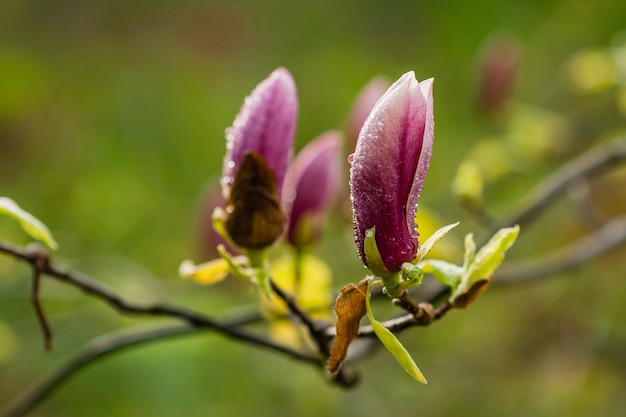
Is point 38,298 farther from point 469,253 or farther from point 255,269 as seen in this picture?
point 469,253

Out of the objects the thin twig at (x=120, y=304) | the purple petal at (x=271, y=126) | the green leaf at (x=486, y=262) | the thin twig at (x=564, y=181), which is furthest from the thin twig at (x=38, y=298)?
the thin twig at (x=564, y=181)

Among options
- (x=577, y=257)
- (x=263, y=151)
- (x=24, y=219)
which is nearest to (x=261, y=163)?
(x=263, y=151)

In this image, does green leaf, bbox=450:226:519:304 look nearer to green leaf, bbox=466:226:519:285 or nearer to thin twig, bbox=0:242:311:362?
green leaf, bbox=466:226:519:285

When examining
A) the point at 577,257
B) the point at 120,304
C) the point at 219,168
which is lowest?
the point at 219,168

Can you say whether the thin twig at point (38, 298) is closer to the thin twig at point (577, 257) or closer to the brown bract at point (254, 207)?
the brown bract at point (254, 207)

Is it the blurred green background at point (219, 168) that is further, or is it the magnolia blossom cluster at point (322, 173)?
the blurred green background at point (219, 168)

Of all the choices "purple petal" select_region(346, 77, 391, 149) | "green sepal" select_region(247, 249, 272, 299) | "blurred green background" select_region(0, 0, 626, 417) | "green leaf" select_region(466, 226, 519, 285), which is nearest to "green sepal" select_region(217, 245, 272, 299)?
"green sepal" select_region(247, 249, 272, 299)
